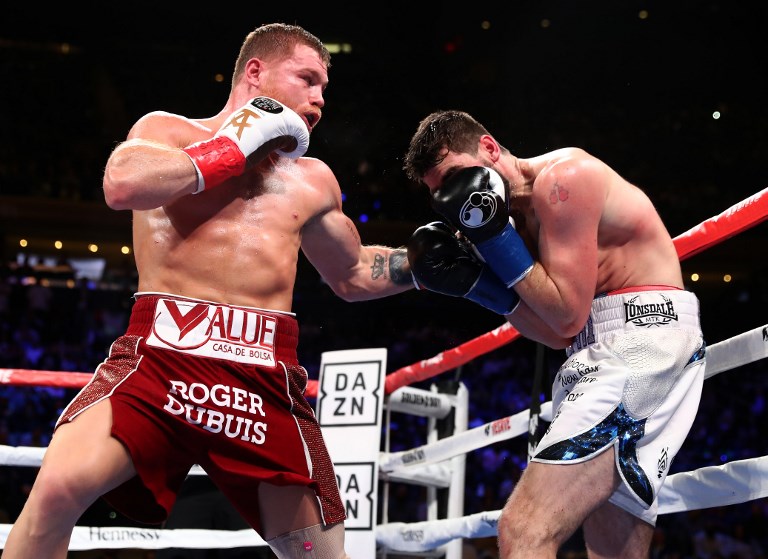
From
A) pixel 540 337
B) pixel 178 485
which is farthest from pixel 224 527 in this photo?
pixel 540 337

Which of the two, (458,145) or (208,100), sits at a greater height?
(208,100)

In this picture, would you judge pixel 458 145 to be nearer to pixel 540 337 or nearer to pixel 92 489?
pixel 540 337

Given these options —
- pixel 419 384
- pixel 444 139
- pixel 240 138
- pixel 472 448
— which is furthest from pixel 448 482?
pixel 419 384

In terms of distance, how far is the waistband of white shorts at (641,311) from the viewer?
6.31 ft

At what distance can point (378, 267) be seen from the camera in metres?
2.54

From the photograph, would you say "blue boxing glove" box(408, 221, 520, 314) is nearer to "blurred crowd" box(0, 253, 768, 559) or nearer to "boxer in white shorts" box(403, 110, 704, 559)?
"boxer in white shorts" box(403, 110, 704, 559)

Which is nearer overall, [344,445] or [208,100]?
[344,445]

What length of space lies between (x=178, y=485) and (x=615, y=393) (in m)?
1.00

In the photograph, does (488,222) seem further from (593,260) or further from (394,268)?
(394,268)

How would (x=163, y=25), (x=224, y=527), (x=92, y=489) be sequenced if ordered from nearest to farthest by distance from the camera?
(x=92, y=489), (x=224, y=527), (x=163, y=25)

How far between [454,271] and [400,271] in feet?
1.38

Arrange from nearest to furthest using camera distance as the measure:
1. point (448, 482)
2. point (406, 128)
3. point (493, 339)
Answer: point (493, 339) → point (448, 482) → point (406, 128)

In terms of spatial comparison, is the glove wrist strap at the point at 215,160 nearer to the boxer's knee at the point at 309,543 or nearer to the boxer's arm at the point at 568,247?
the boxer's arm at the point at 568,247

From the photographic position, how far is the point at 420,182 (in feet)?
7.64
